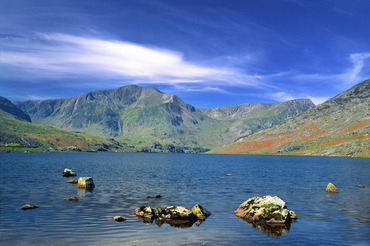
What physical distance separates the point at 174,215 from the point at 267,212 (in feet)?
39.8

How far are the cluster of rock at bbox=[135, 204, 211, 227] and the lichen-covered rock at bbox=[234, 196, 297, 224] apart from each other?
569cm

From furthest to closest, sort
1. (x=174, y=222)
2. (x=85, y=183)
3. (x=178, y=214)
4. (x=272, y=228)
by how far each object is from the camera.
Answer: (x=85, y=183)
(x=178, y=214)
(x=174, y=222)
(x=272, y=228)

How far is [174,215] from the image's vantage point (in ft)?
111

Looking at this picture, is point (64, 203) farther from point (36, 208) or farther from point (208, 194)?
point (208, 194)

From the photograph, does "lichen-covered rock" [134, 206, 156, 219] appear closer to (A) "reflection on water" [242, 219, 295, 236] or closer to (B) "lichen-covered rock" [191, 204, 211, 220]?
(B) "lichen-covered rock" [191, 204, 211, 220]

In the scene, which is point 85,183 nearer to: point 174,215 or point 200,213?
point 174,215

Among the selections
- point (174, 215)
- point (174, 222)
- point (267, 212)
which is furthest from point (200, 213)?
Answer: point (267, 212)

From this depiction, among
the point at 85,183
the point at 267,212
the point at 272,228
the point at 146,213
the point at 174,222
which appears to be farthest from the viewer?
the point at 85,183

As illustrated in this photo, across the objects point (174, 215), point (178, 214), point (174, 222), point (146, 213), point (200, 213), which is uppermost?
point (200, 213)

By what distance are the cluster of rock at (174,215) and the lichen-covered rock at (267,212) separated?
5.69 meters

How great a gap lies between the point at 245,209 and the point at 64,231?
22991 mm

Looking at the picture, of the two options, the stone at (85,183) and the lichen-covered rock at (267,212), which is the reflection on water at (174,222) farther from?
the stone at (85,183)

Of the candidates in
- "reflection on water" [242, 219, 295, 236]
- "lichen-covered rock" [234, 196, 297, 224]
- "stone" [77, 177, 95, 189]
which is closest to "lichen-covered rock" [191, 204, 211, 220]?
"lichen-covered rock" [234, 196, 297, 224]

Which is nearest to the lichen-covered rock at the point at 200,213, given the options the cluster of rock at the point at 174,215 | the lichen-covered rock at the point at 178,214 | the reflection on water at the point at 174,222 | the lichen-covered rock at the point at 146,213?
the cluster of rock at the point at 174,215
